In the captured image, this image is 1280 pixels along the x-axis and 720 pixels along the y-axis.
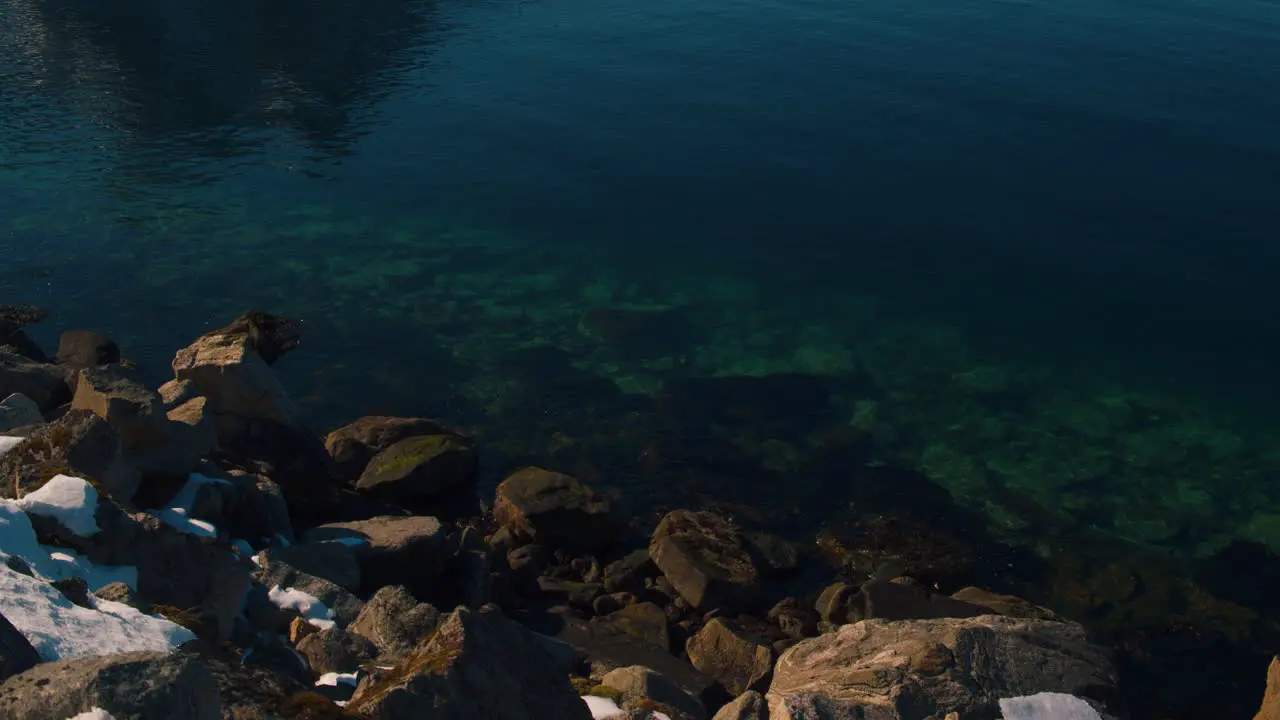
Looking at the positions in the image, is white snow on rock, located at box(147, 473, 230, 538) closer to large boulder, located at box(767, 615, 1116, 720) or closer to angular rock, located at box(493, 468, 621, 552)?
angular rock, located at box(493, 468, 621, 552)

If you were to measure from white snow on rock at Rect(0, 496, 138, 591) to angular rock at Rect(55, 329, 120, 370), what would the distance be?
2789 cm

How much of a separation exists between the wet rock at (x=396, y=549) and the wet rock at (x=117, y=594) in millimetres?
10197

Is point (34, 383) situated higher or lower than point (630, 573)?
higher

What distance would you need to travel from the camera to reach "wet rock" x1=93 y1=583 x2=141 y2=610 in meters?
19.9

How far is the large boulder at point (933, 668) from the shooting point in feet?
73.2

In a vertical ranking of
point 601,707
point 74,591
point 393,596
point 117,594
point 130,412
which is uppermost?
point 74,591

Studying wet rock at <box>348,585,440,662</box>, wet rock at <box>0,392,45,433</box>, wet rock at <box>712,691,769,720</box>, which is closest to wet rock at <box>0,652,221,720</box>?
wet rock at <box>348,585,440,662</box>

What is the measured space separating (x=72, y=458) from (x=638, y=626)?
17.0 m

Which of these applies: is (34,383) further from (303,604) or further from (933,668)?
(933,668)

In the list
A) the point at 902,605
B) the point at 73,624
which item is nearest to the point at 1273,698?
the point at 902,605

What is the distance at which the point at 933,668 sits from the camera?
2328cm

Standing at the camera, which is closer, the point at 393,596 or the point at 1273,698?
the point at 393,596

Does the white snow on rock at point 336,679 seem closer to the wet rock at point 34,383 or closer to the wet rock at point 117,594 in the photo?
the wet rock at point 117,594

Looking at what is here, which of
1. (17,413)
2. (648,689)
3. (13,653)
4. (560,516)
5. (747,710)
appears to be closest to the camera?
(13,653)
